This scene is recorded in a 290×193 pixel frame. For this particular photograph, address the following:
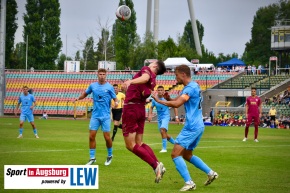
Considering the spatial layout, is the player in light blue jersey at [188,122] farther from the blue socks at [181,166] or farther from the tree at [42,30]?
the tree at [42,30]

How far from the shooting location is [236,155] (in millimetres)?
23016

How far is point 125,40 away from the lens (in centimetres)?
9162

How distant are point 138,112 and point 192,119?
158 cm

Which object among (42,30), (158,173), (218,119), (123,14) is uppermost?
(42,30)

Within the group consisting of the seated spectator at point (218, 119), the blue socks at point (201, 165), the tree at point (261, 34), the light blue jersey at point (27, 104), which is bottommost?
the seated spectator at point (218, 119)

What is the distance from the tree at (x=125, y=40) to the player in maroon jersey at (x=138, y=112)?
69.9 metres

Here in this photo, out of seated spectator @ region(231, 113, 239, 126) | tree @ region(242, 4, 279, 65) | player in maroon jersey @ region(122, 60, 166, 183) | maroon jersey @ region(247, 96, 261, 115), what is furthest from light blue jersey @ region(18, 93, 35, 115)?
tree @ region(242, 4, 279, 65)

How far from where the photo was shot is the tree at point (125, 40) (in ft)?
293

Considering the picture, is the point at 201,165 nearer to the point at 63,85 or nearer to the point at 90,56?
the point at 63,85

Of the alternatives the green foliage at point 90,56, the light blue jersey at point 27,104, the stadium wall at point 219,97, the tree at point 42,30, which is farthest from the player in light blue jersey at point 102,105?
the green foliage at point 90,56

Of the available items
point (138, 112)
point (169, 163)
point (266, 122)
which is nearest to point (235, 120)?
point (266, 122)

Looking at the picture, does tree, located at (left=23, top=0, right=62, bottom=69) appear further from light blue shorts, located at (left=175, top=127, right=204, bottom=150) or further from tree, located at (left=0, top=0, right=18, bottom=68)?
light blue shorts, located at (left=175, top=127, right=204, bottom=150)

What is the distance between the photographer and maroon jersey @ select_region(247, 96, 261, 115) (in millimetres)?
31859

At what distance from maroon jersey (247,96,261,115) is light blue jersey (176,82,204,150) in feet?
59.0
